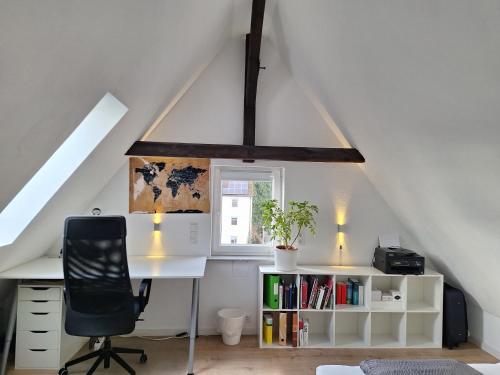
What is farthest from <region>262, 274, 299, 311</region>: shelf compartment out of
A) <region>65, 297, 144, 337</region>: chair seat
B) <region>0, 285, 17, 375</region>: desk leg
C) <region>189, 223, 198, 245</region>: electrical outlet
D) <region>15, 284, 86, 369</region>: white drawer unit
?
<region>0, 285, 17, 375</region>: desk leg

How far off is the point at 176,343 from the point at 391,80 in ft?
9.78

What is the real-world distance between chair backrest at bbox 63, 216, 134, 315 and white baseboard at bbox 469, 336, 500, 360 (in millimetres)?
3360

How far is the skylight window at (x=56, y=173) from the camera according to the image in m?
2.53

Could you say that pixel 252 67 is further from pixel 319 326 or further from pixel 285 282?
pixel 319 326

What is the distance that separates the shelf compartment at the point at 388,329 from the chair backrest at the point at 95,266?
251 cm

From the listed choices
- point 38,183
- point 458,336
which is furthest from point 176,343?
point 458,336

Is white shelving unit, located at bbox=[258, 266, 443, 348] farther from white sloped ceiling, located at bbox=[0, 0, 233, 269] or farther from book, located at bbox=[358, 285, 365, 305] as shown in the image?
white sloped ceiling, located at bbox=[0, 0, 233, 269]

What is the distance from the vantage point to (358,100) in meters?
2.53

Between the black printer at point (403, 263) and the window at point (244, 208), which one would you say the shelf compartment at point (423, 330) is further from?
the window at point (244, 208)

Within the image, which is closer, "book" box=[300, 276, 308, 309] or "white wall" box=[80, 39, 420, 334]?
Answer: "book" box=[300, 276, 308, 309]

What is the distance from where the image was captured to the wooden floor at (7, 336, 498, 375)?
280 centimetres

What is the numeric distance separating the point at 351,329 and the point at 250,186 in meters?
1.89

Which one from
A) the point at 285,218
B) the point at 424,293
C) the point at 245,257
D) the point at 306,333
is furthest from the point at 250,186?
the point at 424,293

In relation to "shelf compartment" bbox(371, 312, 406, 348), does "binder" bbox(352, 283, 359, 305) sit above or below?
above
